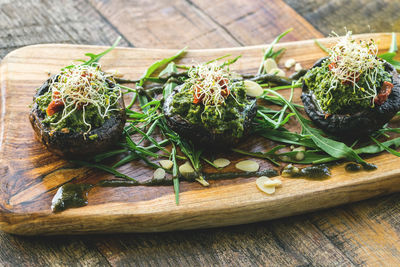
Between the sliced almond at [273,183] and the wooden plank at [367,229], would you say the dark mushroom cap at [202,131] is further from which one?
the wooden plank at [367,229]

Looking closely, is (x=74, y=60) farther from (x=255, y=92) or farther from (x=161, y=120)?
(x=255, y=92)

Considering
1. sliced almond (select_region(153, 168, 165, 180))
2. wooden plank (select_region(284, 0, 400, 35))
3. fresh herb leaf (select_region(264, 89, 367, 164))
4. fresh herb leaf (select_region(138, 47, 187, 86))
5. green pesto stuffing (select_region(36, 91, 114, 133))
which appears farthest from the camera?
wooden plank (select_region(284, 0, 400, 35))

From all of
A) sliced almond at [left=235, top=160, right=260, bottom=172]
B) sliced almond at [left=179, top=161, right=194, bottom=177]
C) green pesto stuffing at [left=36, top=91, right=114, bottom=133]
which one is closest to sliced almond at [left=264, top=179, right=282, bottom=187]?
sliced almond at [left=235, top=160, right=260, bottom=172]

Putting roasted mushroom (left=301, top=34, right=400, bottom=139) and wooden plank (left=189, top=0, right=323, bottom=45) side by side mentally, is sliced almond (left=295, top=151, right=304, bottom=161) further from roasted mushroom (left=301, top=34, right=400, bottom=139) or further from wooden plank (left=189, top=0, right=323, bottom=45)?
wooden plank (left=189, top=0, right=323, bottom=45)

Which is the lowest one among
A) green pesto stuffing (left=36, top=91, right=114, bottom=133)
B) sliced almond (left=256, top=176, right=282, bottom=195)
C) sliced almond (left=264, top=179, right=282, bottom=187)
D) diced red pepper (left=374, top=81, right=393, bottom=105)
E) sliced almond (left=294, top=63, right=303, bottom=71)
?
sliced almond (left=256, top=176, right=282, bottom=195)

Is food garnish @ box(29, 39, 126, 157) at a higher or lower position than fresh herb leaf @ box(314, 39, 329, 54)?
lower

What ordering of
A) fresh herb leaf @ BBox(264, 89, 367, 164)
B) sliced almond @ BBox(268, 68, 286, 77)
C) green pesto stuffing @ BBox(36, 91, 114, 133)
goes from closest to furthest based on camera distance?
green pesto stuffing @ BBox(36, 91, 114, 133), fresh herb leaf @ BBox(264, 89, 367, 164), sliced almond @ BBox(268, 68, 286, 77)

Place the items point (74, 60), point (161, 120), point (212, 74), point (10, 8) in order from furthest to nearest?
point (10, 8) → point (74, 60) → point (161, 120) → point (212, 74)

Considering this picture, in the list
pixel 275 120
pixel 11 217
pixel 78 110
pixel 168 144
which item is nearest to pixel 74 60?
pixel 78 110
